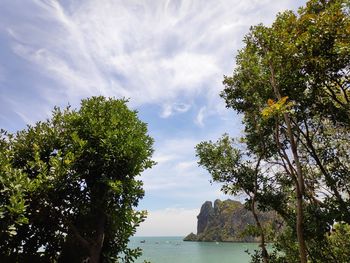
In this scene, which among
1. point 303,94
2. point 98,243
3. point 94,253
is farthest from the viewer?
point 303,94

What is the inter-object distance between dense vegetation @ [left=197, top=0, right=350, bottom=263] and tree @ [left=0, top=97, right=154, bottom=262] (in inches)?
178

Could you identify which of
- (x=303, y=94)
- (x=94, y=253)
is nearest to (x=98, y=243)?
(x=94, y=253)

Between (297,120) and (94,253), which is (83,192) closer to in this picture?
(94,253)

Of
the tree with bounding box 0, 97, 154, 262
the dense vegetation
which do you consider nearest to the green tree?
the dense vegetation

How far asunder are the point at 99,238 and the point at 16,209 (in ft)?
9.17

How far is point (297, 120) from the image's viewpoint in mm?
12281

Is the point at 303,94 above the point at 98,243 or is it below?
above

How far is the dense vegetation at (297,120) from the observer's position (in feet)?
31.4

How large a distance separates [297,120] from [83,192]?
8820 mm

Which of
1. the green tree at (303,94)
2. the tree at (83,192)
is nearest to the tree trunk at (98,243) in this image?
the tree at (83,192)

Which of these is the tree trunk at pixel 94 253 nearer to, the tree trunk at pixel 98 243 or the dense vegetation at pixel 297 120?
the tree trunk at pixel 98 243

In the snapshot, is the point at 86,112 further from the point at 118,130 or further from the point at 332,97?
the point at 332,97

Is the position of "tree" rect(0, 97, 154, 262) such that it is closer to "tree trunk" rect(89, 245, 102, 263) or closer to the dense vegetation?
"tree trunk" rect(89, 245, 102, 263)

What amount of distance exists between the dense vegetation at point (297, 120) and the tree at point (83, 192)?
453 cm
